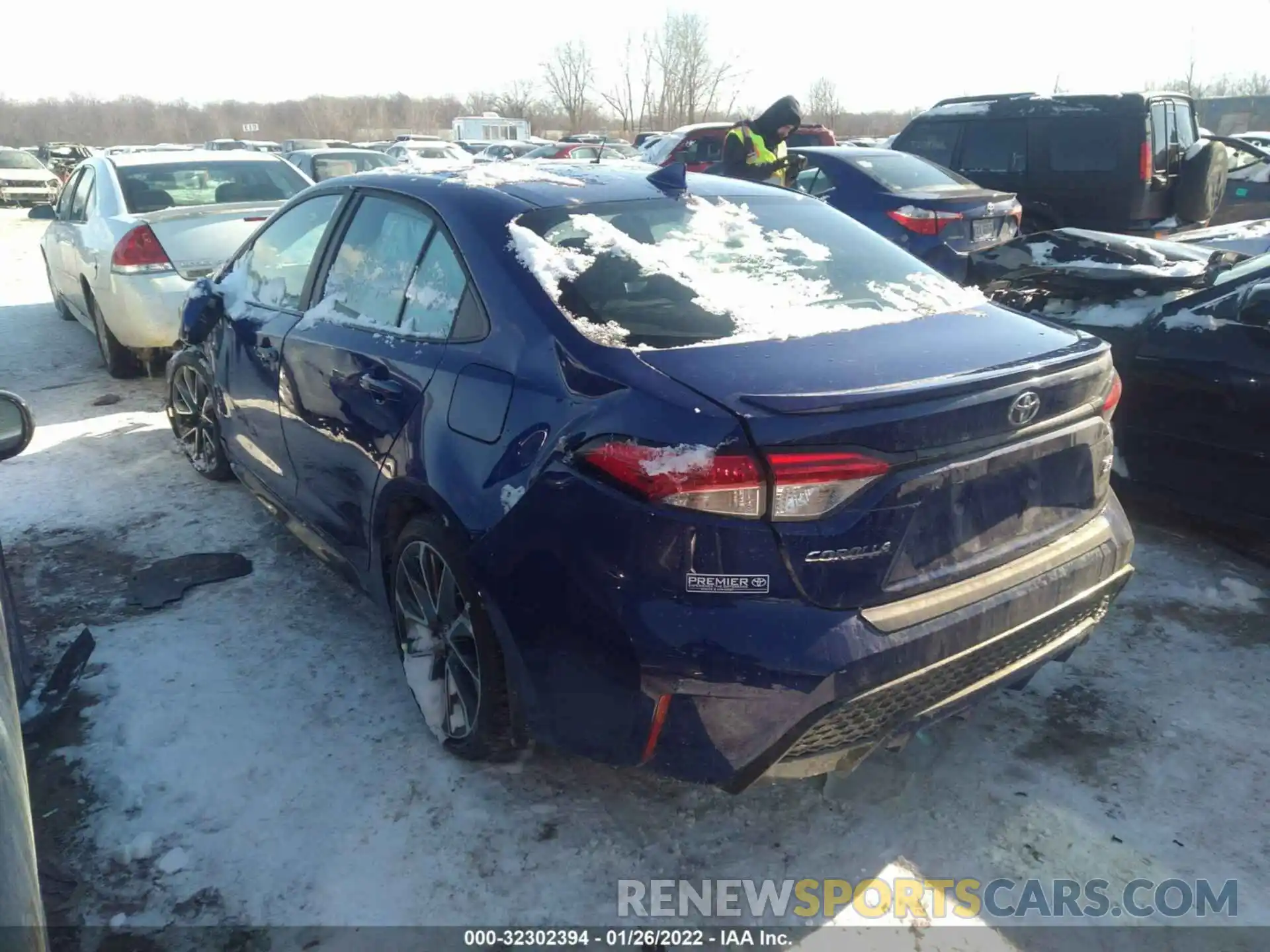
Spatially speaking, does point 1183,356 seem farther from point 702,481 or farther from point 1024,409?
point 702,481

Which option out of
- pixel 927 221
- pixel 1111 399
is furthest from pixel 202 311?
pixel 927 221

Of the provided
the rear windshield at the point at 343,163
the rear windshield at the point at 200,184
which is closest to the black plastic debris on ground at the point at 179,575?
the rear windshield at the point at 200,184

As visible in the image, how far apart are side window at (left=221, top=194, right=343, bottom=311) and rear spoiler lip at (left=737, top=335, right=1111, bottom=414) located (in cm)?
217

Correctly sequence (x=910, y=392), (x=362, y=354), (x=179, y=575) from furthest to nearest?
(x=179, y=575)
(x=362, y=354)
(x=910, y=392)

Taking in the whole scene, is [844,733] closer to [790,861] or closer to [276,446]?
[790,861]

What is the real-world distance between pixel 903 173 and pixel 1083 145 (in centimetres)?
258

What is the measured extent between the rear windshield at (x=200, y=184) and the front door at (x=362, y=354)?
4117 mm

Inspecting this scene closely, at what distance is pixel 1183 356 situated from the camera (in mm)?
3879

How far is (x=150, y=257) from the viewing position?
248 inches

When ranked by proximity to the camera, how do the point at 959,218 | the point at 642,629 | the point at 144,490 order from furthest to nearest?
the point at 959,218 → the point at 144,490 → the point at 642,629

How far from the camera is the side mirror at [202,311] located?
165 inches

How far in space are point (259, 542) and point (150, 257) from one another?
3067 millimetres

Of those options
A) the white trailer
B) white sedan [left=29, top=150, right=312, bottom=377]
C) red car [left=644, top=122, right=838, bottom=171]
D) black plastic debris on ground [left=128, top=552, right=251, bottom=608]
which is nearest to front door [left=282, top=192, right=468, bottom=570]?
black plastic debris on ground [left=128, top=552, right=251, bottom=608]

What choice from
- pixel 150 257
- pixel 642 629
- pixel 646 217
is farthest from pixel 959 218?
pixel 642 629
